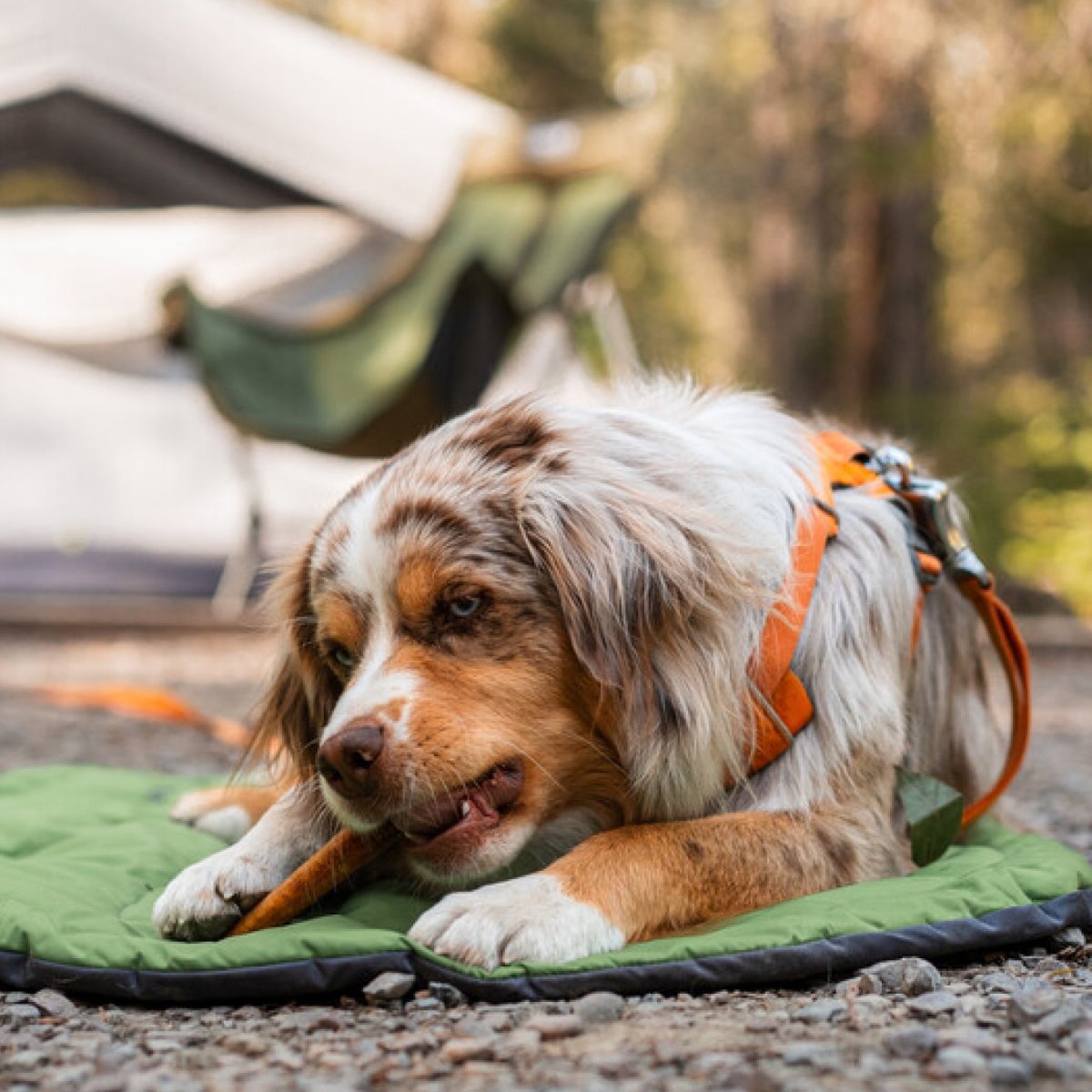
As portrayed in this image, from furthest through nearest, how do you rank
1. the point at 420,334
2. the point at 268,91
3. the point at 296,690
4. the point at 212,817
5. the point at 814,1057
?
the point at 268,91 < the point at 420,334 < the point at 212,817 < the point at 296,690 < the point at 814,1057

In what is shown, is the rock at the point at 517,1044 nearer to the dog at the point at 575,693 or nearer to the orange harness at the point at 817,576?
the dog at the point at 575,693

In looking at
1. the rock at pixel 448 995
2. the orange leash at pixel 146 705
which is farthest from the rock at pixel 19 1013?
the orange leash at pixel 146 705

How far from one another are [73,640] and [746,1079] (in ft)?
29.8

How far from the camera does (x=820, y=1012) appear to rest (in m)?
2.33

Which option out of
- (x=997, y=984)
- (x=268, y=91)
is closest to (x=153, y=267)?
(x=268, y=91)

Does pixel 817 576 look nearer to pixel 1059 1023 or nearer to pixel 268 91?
pixel 1059 1023

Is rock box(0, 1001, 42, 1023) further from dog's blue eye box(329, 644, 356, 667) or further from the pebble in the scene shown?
the pebble

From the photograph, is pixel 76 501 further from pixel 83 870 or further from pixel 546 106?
pixel 546 106

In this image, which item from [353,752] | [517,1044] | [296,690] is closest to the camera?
[517,1044]

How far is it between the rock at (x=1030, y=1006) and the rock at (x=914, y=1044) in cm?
17

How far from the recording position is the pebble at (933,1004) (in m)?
2.32

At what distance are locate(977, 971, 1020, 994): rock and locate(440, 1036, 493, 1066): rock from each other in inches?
33.8

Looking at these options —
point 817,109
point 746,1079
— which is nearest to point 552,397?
point 746,1079

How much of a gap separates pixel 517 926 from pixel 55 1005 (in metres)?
0.75
